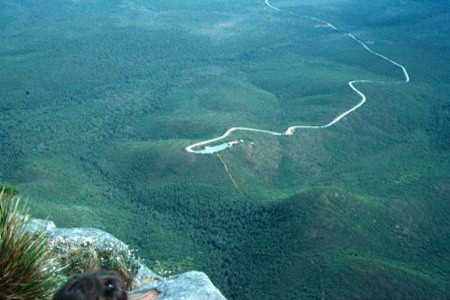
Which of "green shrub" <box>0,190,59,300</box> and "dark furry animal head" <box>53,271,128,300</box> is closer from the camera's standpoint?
"dark furry animal head" <box>53,271,128,300</box>

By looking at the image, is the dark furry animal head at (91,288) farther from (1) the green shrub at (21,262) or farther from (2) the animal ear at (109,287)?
(1) the green shrub at (21,262)

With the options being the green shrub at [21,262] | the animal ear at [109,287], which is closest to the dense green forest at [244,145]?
the green shrub at [21,262]

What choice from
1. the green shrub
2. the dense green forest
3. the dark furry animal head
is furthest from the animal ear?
the dense green forest

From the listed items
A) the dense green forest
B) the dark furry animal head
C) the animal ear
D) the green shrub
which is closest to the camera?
the dark furry animal head

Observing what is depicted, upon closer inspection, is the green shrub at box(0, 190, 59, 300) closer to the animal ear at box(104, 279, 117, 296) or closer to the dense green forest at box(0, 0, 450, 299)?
the animal ear at box(104, 279, 117, 296)

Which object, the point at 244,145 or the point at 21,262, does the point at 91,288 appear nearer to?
the point at 21,262

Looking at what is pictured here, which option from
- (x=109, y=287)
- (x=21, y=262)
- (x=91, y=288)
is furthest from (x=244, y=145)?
(x=91, y=288)
